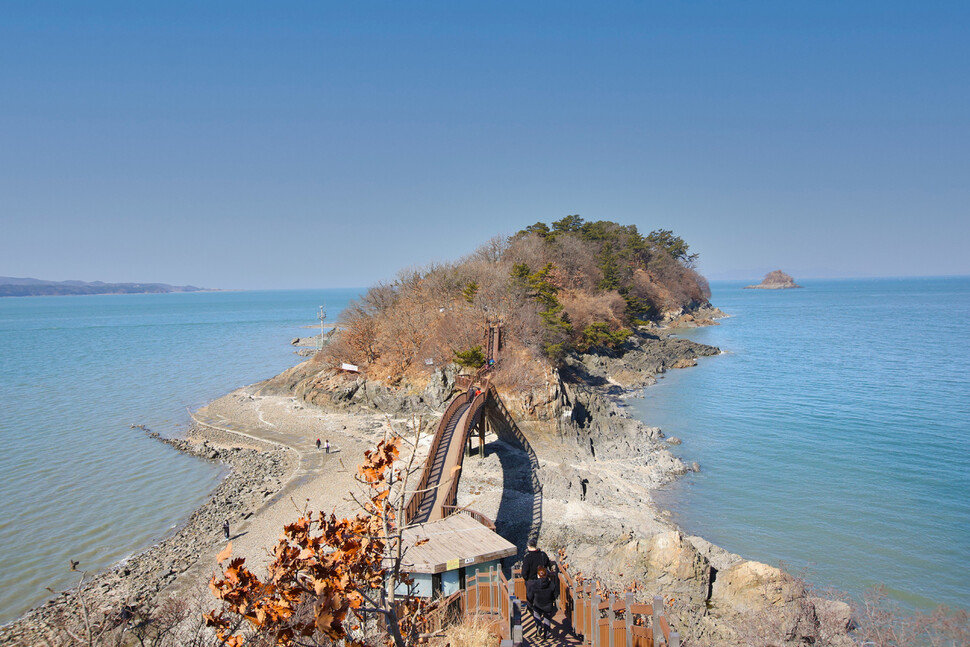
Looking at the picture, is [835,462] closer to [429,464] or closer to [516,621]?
[429,464]

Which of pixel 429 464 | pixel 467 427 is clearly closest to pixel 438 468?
pixel 429 464

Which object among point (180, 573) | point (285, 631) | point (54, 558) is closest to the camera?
point (285, 631)

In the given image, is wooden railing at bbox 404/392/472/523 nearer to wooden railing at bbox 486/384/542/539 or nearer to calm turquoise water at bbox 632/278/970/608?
wooden railing at bbox 486/384/542/539

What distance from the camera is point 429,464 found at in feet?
57.2

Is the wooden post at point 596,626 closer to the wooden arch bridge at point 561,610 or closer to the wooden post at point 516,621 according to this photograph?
the wooden arch bridge at point 561,610

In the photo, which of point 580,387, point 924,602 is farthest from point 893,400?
point 924,602

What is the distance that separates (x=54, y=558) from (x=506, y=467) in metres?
16.8

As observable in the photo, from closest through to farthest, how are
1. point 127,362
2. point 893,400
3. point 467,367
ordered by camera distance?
point 467,367 < point 893,400 < point 127,362

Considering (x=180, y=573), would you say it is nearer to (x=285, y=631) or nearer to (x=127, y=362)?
(x=285, y=631)

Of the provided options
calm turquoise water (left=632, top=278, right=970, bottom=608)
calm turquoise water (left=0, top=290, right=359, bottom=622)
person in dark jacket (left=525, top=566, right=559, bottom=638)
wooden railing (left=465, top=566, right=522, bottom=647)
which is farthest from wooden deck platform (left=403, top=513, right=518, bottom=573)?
calm turquoise water (left=0, top=290, right=359, bottom=622)

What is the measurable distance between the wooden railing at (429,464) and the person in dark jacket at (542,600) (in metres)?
3.07

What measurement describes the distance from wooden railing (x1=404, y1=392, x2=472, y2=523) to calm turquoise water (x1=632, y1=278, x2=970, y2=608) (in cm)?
962

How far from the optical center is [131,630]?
12828 mm

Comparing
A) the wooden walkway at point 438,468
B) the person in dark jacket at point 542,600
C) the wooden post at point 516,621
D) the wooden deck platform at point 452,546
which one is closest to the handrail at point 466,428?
the wooden walkway at point 438,468
